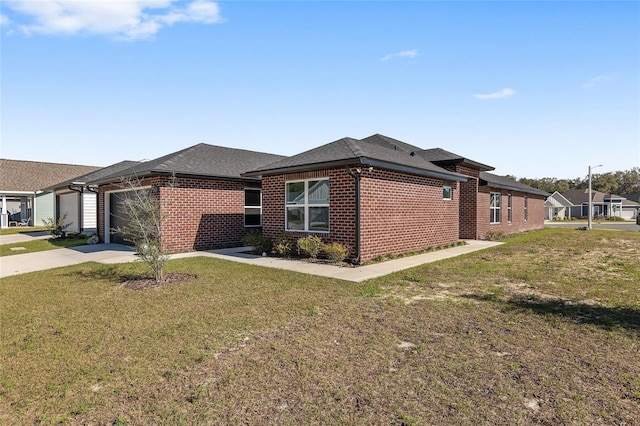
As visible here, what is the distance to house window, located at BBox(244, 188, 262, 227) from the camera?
15.4 m

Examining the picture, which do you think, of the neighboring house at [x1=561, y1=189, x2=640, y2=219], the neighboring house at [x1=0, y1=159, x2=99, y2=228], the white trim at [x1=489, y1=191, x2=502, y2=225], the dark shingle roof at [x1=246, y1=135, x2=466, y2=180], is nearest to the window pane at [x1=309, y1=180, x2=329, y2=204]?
the dark shingle roof at [x1=246, y1=135, x2=466, y2=180]

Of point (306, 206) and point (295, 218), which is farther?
point (295, 218)

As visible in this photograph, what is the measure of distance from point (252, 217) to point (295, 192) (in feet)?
14.4

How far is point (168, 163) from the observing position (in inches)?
530

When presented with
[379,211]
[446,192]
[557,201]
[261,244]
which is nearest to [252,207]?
[261,244]

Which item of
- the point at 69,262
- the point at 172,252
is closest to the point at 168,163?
the point at 172,252

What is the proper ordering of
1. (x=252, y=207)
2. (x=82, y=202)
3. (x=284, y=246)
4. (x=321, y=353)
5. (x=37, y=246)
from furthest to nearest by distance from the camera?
(x=82, y=202) → (x=252, y=207) → (x=37, y=246) → (x=284, y=246) → (x=321, y=353)

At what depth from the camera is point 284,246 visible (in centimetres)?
1132

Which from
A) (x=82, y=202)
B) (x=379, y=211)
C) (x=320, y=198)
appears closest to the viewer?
(x=379, y=211)

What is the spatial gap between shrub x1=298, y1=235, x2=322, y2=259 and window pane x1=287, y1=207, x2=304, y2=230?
0.94 metres

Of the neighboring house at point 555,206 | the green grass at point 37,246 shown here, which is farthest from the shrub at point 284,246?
the neighboring house at point 555,206

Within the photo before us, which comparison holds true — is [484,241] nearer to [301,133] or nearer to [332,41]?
[301,133]

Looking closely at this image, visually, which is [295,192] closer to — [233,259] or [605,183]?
[233,259]

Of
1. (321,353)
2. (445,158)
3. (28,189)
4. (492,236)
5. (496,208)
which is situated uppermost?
(445,158)
